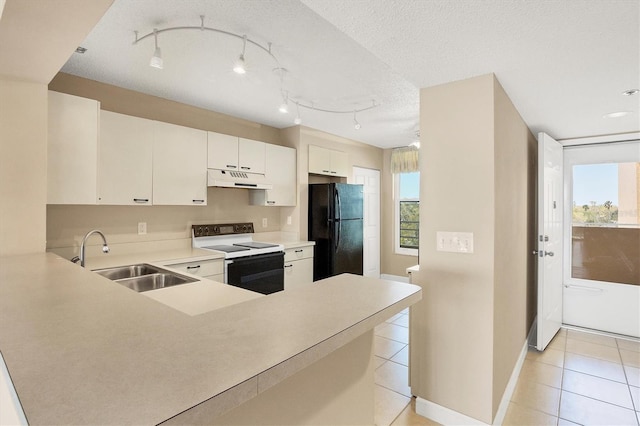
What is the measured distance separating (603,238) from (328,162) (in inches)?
132

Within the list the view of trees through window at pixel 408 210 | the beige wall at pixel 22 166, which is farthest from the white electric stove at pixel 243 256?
the view of trees through window at pixel 408 210

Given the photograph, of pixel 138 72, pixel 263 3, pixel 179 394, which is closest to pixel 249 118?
pixel 138 72

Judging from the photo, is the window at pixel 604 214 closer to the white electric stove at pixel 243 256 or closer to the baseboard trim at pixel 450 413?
the baseboard trim at pixel 450 413

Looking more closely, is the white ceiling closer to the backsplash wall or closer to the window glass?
the window glass

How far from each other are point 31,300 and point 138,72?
2132mm

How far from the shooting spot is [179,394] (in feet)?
1.77

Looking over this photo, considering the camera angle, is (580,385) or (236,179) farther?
(236,179)

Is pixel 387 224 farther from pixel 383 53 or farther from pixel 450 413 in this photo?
pixel 383 53

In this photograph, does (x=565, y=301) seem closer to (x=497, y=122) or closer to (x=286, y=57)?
(x=497, y=122)

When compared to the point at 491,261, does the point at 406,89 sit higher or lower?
higher

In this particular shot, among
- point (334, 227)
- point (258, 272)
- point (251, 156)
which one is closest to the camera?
point (258, 272)

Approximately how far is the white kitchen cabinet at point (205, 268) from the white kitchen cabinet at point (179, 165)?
66cm

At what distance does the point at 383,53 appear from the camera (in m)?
1.72

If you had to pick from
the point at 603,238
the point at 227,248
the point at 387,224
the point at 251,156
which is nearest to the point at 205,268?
the point at 227,248
